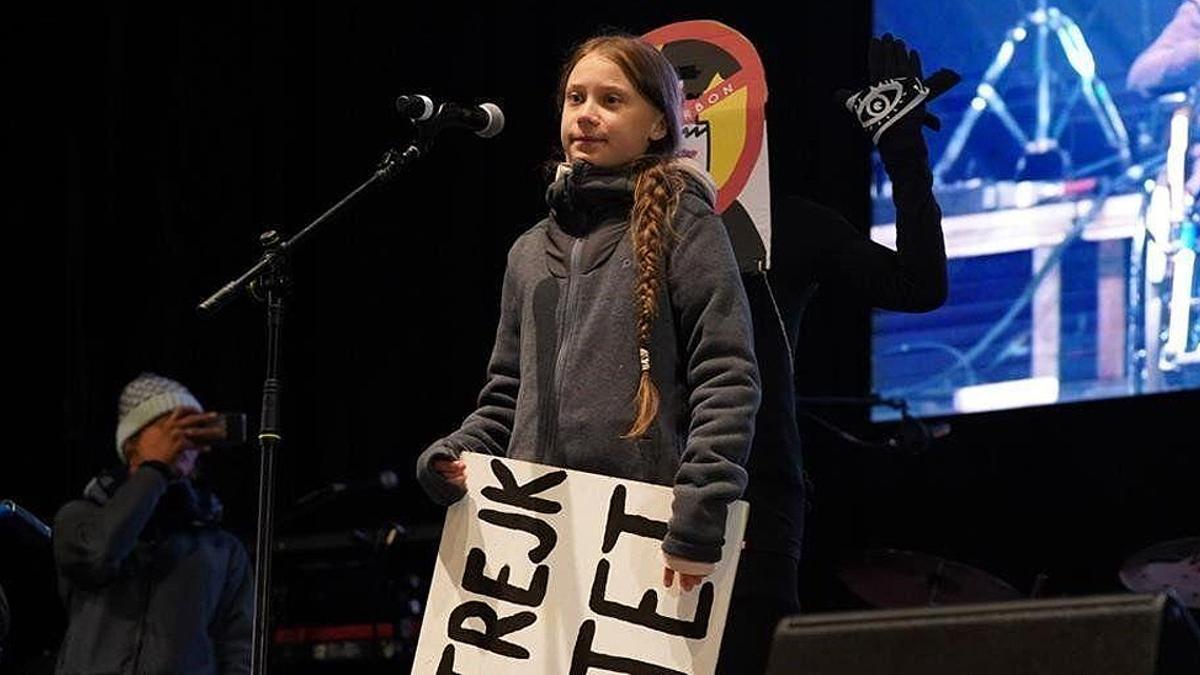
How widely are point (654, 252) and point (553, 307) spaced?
0.58 feet

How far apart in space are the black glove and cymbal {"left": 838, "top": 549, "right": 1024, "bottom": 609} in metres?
2.03

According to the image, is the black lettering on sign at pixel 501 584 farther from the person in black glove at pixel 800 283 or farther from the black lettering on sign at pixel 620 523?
the person in black glove at pixel 800 283

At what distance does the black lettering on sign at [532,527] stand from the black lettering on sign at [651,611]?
0.08 m

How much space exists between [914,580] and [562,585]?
8.53 ft

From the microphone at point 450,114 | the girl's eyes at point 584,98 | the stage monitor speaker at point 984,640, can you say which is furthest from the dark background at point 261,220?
the stage monitor speaker at point 984,640

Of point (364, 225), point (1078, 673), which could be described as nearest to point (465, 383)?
point (364, 225)

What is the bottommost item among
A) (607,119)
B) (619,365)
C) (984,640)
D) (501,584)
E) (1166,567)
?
(1166,567)

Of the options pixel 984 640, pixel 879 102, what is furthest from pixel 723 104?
pixel 984 640

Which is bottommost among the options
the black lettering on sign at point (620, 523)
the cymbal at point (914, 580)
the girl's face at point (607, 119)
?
the cymbal at point (914, 580)

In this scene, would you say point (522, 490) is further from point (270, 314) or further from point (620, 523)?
point (270, 314)

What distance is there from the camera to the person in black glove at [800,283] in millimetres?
2795

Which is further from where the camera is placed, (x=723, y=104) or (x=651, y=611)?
(x=723, y=104)

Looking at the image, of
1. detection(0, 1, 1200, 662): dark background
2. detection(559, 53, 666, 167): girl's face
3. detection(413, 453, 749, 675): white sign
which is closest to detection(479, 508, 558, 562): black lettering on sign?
detection(413, 453, 749, 675): white sign

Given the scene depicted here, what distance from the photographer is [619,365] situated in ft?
8.61
